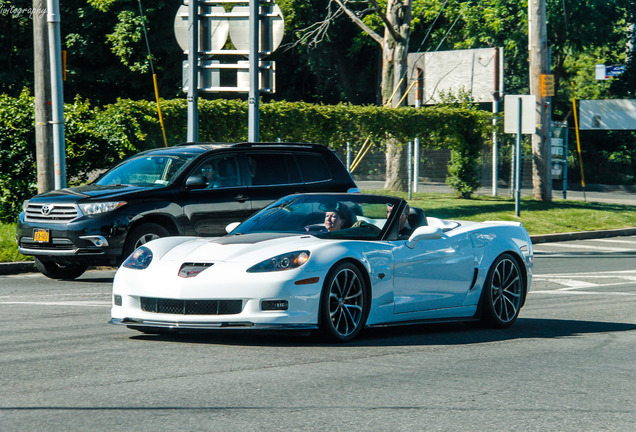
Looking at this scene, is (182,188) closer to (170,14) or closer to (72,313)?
(72,313)

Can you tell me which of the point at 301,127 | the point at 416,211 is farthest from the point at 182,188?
the point at 301,127

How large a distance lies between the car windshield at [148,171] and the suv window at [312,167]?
5.61 ft

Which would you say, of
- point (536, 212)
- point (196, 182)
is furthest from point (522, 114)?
point (196, 182)

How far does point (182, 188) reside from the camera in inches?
533

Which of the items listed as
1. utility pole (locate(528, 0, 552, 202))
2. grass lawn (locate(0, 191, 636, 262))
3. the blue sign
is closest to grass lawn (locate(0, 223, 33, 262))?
grass lawn (locate(0, 191, 636, 262))

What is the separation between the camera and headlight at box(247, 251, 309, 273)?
776cm

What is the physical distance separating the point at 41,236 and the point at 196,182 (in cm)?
209

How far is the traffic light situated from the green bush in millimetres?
3792

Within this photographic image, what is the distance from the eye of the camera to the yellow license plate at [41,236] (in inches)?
507

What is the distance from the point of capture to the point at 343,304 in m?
8.09

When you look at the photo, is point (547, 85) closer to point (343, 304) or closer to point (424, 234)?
point (424, 234)

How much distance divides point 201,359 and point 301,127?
16299 millimetres

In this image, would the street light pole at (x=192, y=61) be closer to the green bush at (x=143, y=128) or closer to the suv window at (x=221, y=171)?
the green bush at (x=143, y=128)

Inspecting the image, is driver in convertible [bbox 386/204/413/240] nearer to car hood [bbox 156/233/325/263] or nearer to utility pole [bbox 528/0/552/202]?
car hood [bbox 156/233/325/263]
